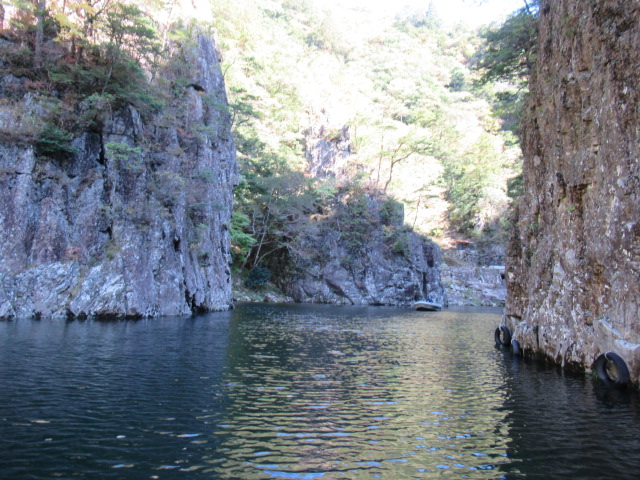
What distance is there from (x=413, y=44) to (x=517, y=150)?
51218mm

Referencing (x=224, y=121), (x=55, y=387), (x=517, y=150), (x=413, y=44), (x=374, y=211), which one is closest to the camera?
(x=55, y=387)

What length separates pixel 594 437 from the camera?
7.46m

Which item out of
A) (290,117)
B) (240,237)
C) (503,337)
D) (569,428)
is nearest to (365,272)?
(240,237)

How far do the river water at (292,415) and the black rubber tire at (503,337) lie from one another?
3.74m

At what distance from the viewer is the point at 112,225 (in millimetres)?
24328

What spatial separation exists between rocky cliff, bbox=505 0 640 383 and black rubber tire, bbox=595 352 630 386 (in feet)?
0.56

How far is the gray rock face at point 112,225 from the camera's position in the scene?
21.5 metres

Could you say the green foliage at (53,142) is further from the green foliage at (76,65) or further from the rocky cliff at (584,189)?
the rocky cliff at (584,189)

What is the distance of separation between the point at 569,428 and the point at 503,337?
37.9ft

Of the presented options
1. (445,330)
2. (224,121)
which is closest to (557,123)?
(445,330)

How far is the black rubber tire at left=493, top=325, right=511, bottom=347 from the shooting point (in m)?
18.7

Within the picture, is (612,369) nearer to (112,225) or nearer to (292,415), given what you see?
(292,415)

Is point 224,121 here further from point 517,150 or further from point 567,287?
point 517,150

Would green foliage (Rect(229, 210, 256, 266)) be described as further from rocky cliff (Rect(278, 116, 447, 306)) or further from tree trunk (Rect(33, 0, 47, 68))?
tree trunk (Rect(33, 0, 47, 68))
